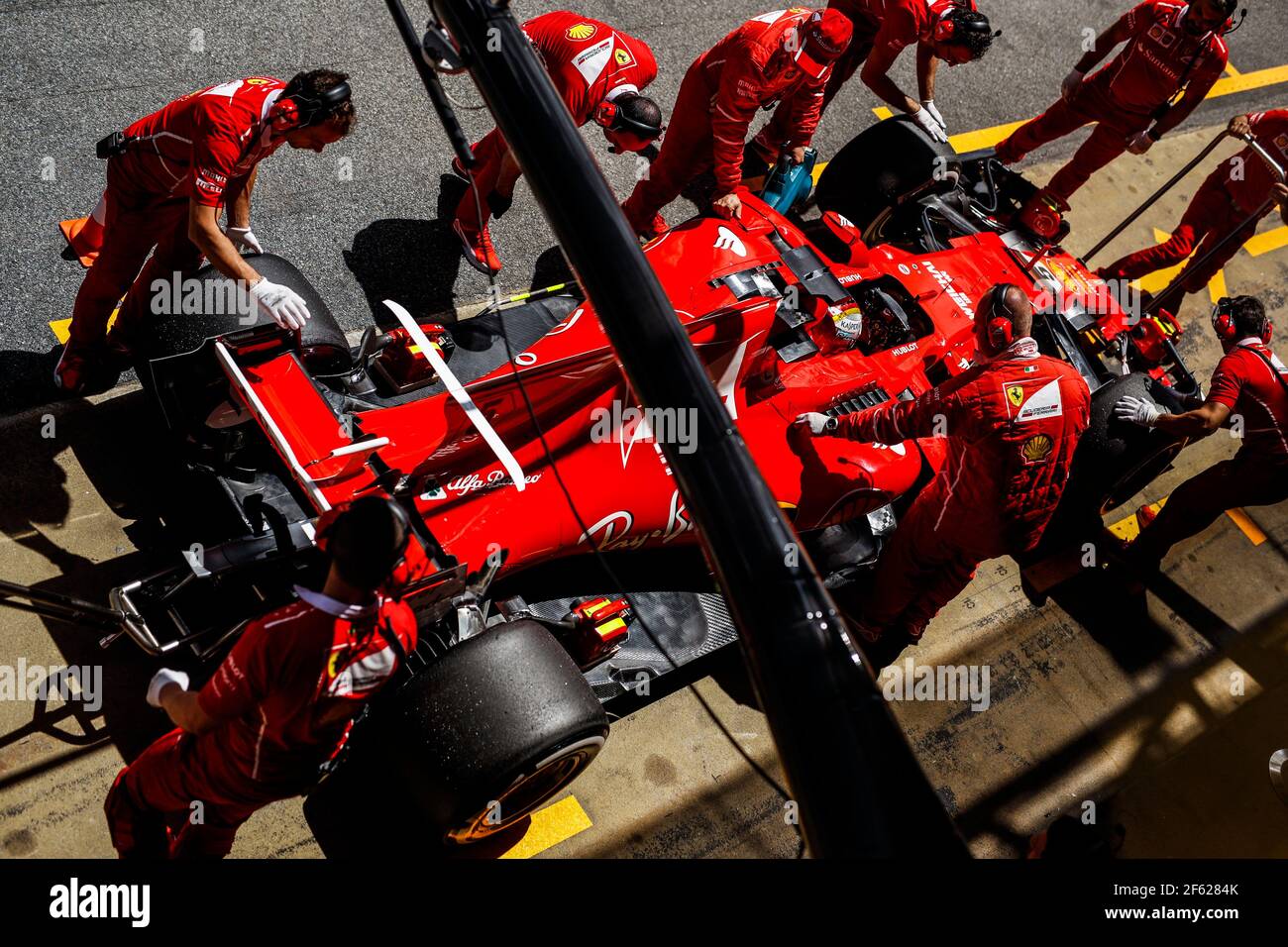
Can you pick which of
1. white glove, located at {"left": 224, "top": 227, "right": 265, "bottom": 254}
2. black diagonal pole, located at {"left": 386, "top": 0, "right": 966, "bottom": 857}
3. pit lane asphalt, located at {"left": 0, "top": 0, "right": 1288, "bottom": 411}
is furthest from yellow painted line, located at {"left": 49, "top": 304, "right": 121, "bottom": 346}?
black diagonal pole, located at {"left": 386, "top": 0, "right": 966, "bottom": 857}

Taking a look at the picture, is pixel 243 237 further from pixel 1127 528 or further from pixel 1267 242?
pixel 1267 242

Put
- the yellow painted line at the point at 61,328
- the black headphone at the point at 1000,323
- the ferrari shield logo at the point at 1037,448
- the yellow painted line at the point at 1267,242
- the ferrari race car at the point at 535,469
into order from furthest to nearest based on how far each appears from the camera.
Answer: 1. the yellow painted line at the point at 1267,242
2. the yellow painted line at the point at 61,328
3. the black headphone at the point at 1000,323
4. the ferrari shield logo at the point at 1037,448
5. the ferrari race car at the point at 535,469

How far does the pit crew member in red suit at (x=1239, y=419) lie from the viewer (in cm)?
518

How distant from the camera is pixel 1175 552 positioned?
20.1 feet

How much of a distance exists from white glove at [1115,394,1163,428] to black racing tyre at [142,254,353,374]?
142 inches

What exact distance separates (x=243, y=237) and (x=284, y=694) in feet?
8.36

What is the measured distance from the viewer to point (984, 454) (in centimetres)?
439

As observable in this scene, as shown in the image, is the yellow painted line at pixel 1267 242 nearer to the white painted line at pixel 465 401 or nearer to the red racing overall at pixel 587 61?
the red racing overall at pixel 587 61

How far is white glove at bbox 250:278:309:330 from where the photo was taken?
4180 millimetres

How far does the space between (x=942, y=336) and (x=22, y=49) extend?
5.07m

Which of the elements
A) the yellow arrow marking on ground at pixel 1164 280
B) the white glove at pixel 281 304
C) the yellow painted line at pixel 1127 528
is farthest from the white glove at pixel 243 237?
the yellow arrow marking on ground at pixel 1164 280

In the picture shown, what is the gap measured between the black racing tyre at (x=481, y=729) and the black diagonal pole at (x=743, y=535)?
5.76 ft
